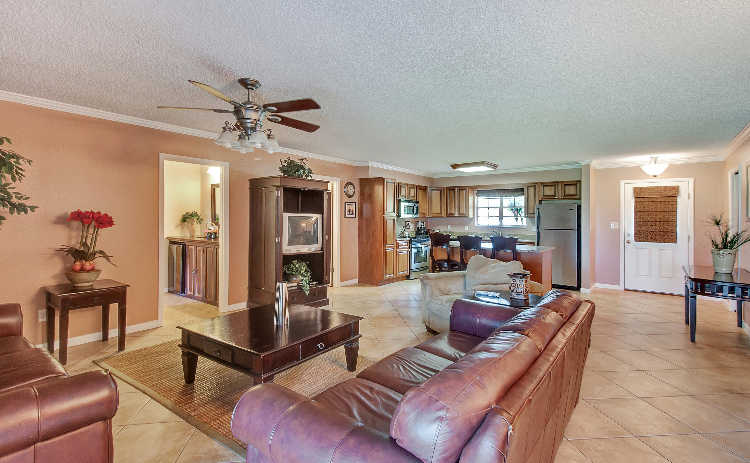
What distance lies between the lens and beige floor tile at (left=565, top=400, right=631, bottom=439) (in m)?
2.19

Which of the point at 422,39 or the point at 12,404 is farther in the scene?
the point at 422,39

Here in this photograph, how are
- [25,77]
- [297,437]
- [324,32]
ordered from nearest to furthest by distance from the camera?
[297,437]
[324,32]
[25,77]

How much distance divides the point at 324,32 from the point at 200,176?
17.7ft

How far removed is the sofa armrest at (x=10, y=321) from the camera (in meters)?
2.39

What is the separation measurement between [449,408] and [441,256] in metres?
5.91

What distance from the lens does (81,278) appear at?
339 centimetres

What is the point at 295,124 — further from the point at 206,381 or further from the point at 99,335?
the point at 99,335

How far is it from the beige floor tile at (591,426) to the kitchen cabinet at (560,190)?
5.54 meters

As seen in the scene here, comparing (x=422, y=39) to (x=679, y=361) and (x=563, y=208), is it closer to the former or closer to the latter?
(x=679, y=361)

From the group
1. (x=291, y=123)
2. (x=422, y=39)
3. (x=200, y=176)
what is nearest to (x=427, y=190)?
(x=200, y=176)

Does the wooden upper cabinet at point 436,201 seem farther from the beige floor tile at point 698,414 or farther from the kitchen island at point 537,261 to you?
the beige floor tile at point 698,414

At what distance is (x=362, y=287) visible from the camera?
22.2ft

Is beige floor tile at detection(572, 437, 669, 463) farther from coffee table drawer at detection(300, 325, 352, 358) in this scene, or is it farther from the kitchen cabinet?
the kitchen cabinet

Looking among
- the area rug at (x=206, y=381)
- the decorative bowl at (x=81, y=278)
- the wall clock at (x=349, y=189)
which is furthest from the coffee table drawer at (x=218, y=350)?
the wall clock at (x=349, y=189)
